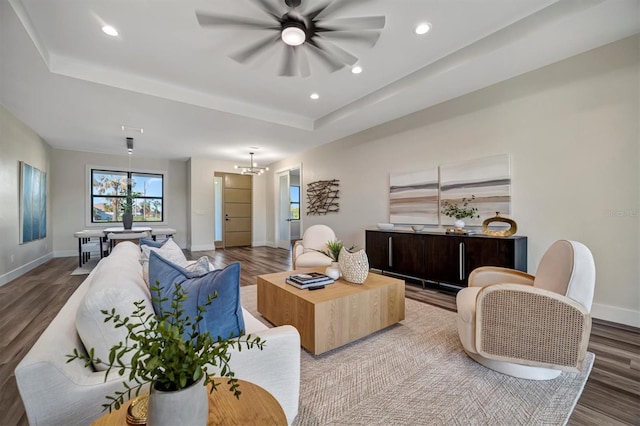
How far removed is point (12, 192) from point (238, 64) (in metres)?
4.15

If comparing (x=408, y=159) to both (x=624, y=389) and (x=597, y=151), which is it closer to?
(x=597, y=151)

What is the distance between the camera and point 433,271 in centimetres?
373

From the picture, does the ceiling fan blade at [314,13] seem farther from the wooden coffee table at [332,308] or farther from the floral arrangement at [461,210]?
the floral arrangement at [461,210]

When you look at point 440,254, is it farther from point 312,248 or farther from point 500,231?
point 312,248

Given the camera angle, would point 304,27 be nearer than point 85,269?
Yes

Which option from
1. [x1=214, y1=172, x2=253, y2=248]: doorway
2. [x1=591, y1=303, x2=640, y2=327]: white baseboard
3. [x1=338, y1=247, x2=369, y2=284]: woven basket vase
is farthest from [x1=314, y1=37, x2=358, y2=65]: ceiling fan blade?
[x1=214, y1=172, x2=253, y2=248]: doorway

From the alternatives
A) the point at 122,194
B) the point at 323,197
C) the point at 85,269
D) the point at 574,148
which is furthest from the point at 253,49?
the point at 122,194

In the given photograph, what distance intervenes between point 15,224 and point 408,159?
6.35 meters

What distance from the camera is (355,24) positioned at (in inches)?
84.1

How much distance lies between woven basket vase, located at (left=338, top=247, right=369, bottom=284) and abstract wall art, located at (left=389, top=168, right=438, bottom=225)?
2.10m

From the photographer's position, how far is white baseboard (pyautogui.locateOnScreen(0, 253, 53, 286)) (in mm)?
4007

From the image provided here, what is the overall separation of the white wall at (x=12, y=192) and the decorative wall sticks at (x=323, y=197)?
5178 mm

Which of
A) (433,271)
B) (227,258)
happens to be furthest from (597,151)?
(227,258)

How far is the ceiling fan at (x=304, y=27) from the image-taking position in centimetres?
207
